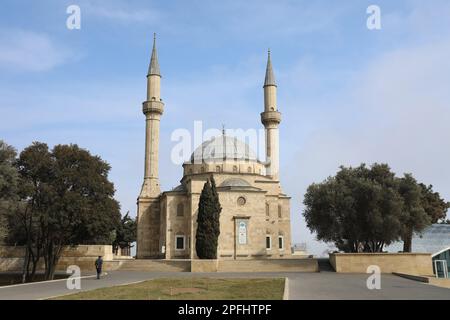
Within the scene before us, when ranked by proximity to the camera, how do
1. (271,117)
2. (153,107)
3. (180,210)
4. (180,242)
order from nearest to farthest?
(180,242)
(180,210)
(153,107)
(271,117)

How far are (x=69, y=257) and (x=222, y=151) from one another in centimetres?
1911

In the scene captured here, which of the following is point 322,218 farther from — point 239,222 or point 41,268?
point 41,268

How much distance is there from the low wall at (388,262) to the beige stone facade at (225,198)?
12196 mm

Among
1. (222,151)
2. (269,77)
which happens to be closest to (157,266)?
(222,151)

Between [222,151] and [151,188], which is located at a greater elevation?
[222,151]

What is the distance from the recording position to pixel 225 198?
4150 centimetres

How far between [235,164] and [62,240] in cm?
2335

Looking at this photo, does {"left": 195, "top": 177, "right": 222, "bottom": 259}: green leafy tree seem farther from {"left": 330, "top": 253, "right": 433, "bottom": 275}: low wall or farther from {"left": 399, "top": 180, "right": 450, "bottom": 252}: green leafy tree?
{"left": 399, "top": 180, "right": 450, "bottom": 252}: green leafy tree

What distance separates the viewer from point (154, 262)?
33312 mm

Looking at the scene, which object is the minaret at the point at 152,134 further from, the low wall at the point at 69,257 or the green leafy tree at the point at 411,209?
the green leafy tree at the point at 411,209

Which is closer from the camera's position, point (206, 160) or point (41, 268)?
point (41, 268)

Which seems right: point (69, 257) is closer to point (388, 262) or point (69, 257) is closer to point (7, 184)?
point (7, 184)
